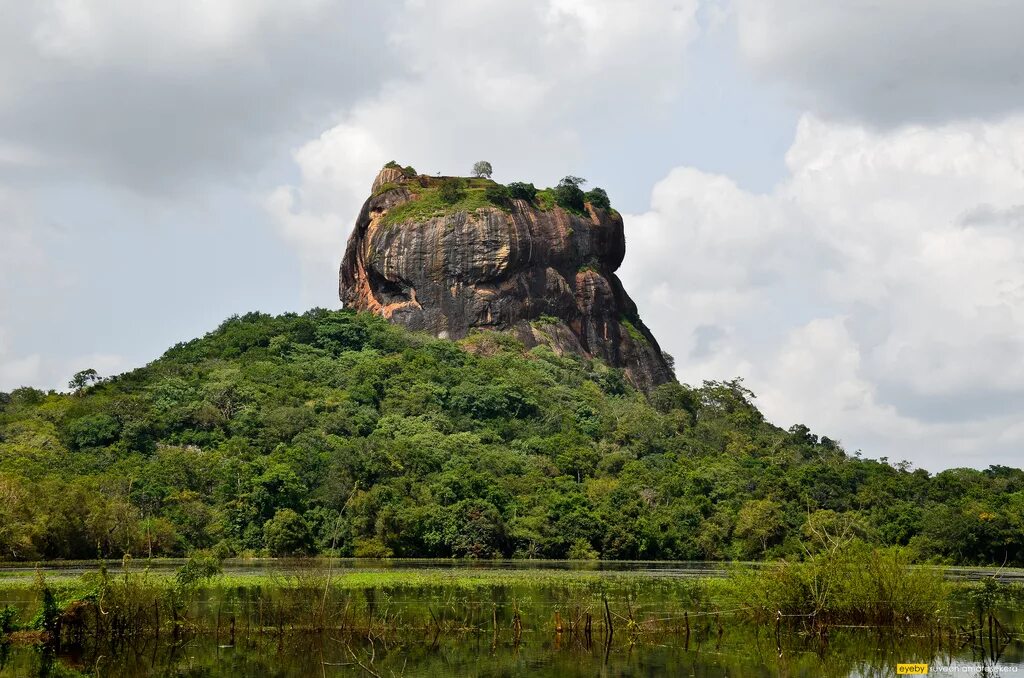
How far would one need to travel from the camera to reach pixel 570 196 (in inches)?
4498

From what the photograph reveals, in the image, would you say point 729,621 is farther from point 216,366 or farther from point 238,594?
point 216,366

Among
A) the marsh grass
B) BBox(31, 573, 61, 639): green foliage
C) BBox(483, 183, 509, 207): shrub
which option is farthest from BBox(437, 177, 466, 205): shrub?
BBox(31, 573, 61, 639): green foliage

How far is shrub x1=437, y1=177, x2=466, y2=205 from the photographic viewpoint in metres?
109

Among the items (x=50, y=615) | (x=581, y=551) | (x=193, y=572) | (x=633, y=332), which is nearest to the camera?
(x=50, y=615)

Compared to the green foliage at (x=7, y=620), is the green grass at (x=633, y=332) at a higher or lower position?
higher

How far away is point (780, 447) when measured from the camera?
9119cm

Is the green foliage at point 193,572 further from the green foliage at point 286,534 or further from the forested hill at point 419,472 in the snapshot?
the green foliage at point 286,534

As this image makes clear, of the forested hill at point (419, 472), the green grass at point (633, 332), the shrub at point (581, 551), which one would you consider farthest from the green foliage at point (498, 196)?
the shrub at point (581, 551)

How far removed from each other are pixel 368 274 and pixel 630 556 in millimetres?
51495

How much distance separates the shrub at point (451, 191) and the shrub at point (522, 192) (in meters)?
4.44

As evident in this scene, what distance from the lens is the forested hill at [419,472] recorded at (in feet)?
198

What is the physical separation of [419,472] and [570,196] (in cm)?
4986

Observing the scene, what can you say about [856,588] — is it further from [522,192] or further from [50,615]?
[522,192]

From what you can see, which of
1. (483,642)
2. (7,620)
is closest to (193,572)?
(7,620)
